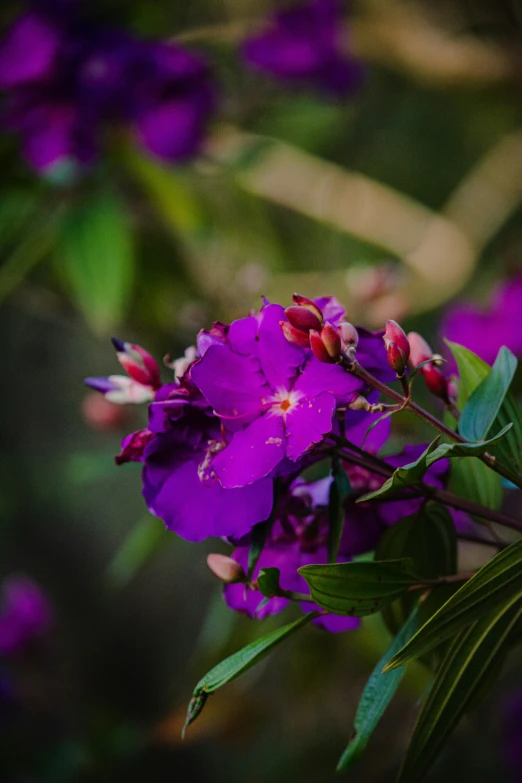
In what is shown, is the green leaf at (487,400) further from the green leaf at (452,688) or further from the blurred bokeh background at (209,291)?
the blurred bokeh background at (209,291)

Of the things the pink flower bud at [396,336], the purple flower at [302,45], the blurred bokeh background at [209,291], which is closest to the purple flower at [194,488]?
the pink flower bud at [396,336]

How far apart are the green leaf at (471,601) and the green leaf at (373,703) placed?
0.13 ft

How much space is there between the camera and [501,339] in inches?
39.6

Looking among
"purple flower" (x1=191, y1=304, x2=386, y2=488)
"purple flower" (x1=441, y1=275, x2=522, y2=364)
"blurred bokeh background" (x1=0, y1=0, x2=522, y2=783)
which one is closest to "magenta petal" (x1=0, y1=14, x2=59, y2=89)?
"blurred bokeh background" (x1=0, y1=0, x2=522, y2=783)

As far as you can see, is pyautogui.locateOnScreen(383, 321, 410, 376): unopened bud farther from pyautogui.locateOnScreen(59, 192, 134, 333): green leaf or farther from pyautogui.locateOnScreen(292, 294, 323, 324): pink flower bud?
pyautogui.locateOnScreen(59, 192, 134, 333): green leaf

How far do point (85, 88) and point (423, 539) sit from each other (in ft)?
2.84

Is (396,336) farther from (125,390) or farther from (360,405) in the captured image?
(125,390)

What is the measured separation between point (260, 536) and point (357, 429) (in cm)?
11

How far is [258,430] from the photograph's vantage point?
1.42 ft

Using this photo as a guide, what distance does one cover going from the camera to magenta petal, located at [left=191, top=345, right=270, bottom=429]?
1.40 feet

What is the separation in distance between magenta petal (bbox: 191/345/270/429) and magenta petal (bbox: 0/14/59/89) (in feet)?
2.67

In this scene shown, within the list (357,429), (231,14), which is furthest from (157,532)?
(231,14)

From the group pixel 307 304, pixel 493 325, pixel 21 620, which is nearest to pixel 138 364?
pixel 307 304

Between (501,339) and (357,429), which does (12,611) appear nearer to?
(501,339)
